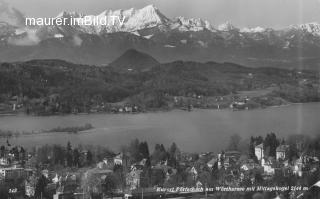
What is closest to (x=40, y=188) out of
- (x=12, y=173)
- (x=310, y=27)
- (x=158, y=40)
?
(x=12, y=173)

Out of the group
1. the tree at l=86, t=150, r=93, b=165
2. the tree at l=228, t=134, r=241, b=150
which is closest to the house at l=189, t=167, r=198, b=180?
the tree at l=228, t=134, r=241, b=150

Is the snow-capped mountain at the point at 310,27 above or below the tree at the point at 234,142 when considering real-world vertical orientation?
above

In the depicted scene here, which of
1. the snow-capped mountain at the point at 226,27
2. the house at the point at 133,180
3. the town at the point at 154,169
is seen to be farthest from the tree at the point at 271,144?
the house at the point at 133,180

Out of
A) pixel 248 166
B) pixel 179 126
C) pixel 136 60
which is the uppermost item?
pixel 136 60

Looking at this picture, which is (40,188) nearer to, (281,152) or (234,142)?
(234,142)

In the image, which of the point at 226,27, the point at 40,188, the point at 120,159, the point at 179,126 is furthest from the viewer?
the point at 226,27

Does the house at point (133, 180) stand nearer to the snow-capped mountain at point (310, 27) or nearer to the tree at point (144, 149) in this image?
the tree at point (144, 149)
